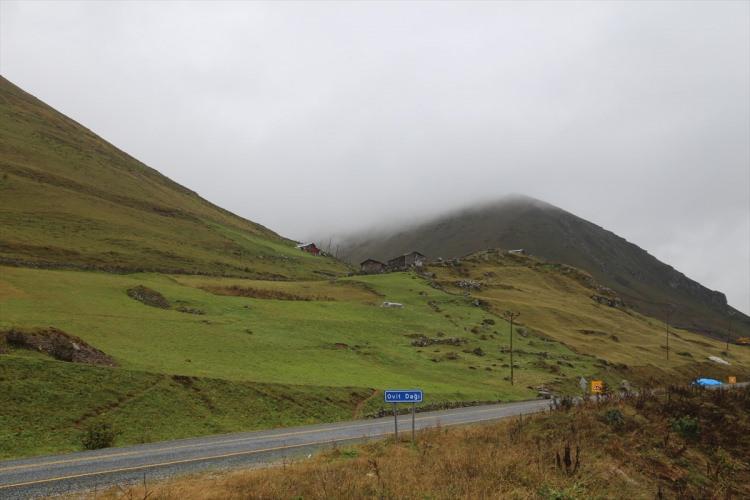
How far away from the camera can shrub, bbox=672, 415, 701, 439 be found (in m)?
21.3

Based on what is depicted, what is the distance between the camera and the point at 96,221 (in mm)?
124438

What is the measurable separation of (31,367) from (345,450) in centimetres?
2106

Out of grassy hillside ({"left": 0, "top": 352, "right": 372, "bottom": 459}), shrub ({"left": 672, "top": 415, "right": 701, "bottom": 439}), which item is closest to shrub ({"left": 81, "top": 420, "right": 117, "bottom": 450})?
grassy hillside ({"left": 0, "top": 352, "right": 372, "bottom": 459})

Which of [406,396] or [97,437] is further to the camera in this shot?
[97,437]

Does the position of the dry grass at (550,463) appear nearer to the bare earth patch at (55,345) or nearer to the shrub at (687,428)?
the shrub at (687,428)

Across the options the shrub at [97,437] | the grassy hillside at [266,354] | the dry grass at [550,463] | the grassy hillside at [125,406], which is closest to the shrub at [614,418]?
the dry grass at [550,463]

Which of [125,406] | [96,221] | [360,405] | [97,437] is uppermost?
[96,221]

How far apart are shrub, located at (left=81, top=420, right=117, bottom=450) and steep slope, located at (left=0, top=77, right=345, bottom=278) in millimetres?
66501

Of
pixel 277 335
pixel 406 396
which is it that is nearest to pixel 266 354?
pixel 277 335

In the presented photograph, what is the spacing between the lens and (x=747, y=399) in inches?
997

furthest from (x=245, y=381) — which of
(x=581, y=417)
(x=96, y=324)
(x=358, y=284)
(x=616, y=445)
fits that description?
(x=358, y=284)

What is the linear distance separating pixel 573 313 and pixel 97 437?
123 metres

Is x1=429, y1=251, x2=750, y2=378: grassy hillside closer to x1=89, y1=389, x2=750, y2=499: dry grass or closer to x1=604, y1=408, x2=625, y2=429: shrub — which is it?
x1=89, y1=389, x2=750, y2=499: dry grass

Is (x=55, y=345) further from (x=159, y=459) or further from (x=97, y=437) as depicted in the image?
(x=159, y=459)
